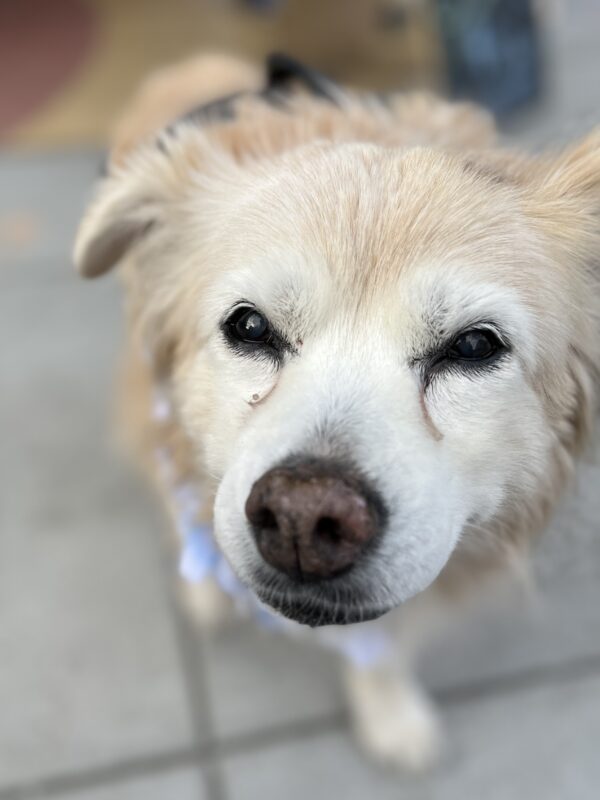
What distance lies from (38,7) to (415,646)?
4.59 meters

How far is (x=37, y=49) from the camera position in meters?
4.63

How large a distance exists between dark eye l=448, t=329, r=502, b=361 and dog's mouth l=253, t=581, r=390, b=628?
1.48ft

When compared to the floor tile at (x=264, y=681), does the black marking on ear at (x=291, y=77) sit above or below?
above

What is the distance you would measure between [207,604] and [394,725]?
0.65 meters

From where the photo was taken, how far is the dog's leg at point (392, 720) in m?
2.21

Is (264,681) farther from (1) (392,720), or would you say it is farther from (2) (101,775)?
(2) (101,775)

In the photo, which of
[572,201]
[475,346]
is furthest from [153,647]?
[572,201]

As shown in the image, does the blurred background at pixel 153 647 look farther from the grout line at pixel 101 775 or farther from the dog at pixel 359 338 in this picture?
the dog at pixel 359 338

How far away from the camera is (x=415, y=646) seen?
88.4 inches

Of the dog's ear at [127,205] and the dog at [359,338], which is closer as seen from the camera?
the dog at [359,338]

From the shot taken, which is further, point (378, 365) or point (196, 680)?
point (196, 680)

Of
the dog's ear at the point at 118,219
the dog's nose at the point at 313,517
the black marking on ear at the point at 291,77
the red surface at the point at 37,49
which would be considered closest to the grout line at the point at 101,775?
the dog's nose at the point at 313,517

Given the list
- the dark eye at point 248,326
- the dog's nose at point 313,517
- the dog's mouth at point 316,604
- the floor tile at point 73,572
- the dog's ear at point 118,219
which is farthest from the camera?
the floor tile at point 73,572

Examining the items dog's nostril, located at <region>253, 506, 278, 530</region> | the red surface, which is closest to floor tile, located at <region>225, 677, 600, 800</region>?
dog's nostril, located at <region>253, 506, 278, 530</region>
